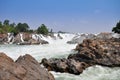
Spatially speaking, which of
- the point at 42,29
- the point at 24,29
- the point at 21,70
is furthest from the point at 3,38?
the point at 21,70

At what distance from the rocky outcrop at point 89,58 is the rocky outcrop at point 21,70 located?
213 inches

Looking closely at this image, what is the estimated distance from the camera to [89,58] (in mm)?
21672

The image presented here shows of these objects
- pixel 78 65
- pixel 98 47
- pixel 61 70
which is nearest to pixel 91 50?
pixel 98 47

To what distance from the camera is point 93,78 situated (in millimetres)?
15672

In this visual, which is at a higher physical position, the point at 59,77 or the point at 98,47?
the point at 98,47

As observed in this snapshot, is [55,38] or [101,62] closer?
Result: [101,62]

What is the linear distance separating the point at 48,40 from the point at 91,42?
1845 inches

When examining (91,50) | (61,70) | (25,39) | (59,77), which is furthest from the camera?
(25,39)

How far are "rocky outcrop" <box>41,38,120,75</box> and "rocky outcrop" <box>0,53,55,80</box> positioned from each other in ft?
17.7

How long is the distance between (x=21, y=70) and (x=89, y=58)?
11580mm

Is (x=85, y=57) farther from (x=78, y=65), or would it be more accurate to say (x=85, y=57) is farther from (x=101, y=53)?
(x=78, y=65)

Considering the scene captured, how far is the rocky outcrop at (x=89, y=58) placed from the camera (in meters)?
18.1

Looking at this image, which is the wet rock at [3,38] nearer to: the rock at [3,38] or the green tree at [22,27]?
the rock at [3,38]

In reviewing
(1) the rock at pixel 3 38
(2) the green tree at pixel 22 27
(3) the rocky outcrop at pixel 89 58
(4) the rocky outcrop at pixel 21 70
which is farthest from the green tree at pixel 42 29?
(4) the rocky outcrop at pixel 21 70
